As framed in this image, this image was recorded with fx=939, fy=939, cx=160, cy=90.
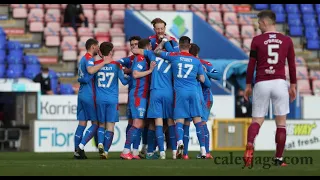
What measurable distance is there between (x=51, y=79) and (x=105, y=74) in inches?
385

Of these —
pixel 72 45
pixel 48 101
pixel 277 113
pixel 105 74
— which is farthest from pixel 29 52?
pixel 277 113

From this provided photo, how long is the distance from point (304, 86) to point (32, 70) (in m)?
8.54

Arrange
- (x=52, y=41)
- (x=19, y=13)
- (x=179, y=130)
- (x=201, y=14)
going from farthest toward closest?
(x=201, y=14) < (x=19, y=13) < (x=52, y=41) < (x=179, y=130)

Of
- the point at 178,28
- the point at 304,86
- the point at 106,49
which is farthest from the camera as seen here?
the point at 304,86

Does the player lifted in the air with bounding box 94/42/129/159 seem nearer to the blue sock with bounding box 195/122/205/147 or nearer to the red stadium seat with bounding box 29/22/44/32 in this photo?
the blue sock with bounding box 195/122/205/147

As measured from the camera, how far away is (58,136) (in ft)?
70.4

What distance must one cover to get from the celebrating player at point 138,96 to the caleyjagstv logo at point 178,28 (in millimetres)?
12924

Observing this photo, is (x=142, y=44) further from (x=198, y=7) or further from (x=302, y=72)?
(x=198, y=7)

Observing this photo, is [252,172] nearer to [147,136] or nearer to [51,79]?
[147,136]

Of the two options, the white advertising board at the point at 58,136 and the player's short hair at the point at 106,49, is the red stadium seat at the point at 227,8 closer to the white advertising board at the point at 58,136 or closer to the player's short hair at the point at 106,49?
the white advertising board at the point at 58,136

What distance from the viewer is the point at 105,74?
628 inches

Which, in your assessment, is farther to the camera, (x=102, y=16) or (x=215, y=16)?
(x=215, y=16)

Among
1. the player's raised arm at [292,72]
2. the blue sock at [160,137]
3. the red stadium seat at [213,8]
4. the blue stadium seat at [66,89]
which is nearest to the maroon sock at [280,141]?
the player's raised arm at [292,72]

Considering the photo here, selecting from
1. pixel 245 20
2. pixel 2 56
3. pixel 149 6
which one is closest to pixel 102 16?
pixel 149 6
